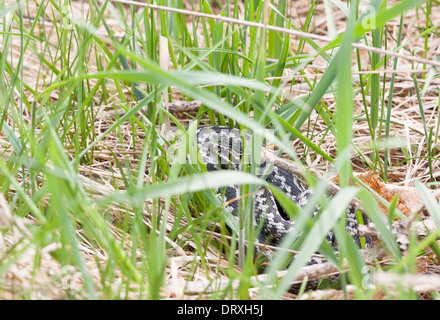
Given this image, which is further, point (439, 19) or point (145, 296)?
point (439, 19)

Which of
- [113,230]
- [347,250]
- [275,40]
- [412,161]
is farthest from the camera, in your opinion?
[275,40]

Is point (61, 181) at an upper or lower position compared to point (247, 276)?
upper

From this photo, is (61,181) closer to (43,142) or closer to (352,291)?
(43,142)

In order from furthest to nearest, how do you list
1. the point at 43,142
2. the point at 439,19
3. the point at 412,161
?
the point at 439,19
the point at 412,161
the point at 43,142

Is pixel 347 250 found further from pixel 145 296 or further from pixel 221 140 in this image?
pixel 221 140

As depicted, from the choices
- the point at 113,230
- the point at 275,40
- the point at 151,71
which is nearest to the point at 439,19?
the point at 275,40

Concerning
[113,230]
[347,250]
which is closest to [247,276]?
[347,250]
